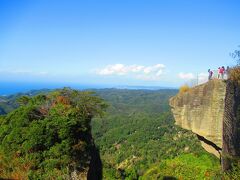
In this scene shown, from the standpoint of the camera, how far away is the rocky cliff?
544 inches

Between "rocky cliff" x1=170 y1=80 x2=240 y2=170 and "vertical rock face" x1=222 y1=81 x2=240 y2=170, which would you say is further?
"rocky cliff" x1=170 y1=80 x2=240 y2=170

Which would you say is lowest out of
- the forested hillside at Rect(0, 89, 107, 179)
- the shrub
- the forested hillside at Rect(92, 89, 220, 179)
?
the forested hillside at Rect(92, 89, 220, 179)

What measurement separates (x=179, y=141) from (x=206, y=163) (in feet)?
187

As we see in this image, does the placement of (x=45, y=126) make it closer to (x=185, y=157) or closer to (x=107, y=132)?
(x=185, y=157)

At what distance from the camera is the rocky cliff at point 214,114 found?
1382 centimetres

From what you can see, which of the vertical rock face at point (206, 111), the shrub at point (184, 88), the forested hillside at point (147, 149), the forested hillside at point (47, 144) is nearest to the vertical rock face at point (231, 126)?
the vertical rock face at point (206, 111)

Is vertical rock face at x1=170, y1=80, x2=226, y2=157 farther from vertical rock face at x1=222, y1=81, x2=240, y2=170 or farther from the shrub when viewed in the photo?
vertical rock face at x1=222, y1=81, x2=240, y2=170

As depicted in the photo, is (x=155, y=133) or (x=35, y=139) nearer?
(x=35, y=139)

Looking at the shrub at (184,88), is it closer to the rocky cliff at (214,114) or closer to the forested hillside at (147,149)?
the rocky cliff at (214,114)

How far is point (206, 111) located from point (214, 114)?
1.83 ft

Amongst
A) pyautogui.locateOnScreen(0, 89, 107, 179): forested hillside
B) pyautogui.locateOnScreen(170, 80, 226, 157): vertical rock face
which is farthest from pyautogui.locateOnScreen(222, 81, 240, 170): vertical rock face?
pyautogui.locateOnScreen(0, 89, 107, 179): forested hillside

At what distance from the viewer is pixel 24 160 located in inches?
658

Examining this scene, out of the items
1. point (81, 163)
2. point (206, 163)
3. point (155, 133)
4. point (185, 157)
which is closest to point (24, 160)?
point (81, 163)

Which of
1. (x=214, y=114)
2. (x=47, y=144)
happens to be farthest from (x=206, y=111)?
(x=47, y=144)
